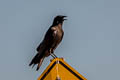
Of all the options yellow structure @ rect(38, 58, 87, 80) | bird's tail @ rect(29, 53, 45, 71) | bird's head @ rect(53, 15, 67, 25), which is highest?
bird's head @ rect(53, 15, 67, 25)

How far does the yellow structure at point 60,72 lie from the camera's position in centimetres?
463

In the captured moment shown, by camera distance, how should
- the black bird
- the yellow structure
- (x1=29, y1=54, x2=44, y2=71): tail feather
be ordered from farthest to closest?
the black bird
(x1=29, y1=54, x2=44, y2=71): tail feather
the yellow structure

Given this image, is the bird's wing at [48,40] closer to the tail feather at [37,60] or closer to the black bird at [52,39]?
the black bird at [52,39]

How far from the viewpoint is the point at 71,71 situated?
184 inches

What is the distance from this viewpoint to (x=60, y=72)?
4703 mm

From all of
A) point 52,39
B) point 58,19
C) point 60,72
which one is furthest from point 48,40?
point 60,72

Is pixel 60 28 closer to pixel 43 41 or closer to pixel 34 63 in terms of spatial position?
pixel 43 41

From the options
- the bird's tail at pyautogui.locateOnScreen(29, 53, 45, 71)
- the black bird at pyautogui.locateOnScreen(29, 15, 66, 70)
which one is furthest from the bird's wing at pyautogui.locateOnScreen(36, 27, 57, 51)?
the bird's tail at pyautogui.locateOnScreen(29, 53, 45, 71)

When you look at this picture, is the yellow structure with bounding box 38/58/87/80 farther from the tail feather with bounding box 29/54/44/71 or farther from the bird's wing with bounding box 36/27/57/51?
the bird's wing with bounding box 36/27/57/51

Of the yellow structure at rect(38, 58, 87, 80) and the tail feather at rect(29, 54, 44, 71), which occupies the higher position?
the tail feather at rect(29, 54, 44, 71)

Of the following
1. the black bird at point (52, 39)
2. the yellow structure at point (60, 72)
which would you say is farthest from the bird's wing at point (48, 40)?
the yellow structure at point (60, 72)

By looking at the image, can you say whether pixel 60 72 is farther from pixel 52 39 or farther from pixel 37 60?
pixel 52 39

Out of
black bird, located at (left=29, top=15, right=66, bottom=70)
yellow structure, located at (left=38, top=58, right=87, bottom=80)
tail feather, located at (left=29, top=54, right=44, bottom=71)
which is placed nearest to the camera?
yellow structure, located at (left=38, top=58, right=87, bottom=80)

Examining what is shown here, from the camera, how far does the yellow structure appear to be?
463cm
